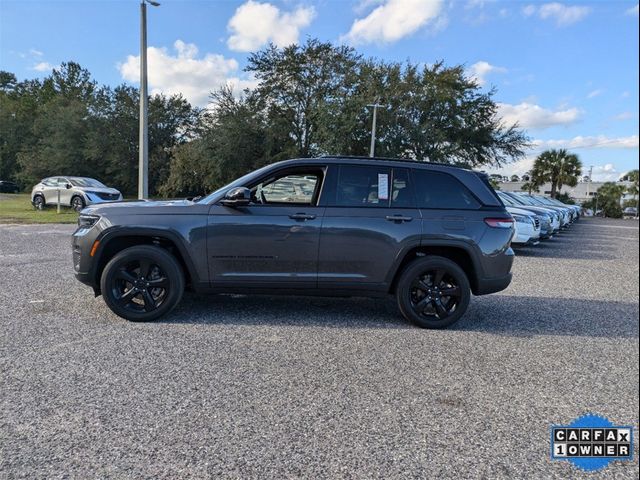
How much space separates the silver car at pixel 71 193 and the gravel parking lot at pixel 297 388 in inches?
565

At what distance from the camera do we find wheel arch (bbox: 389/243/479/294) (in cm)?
485

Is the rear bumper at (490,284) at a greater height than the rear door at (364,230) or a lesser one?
lesser

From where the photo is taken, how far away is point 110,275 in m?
4.67

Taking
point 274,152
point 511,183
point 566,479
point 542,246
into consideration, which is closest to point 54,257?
point 566,479

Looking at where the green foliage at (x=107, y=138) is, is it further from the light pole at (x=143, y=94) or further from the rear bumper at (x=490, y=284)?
the rear bumper at (x=490, y=284)

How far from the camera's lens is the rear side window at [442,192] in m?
4.91

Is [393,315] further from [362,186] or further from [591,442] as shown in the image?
[591,442]

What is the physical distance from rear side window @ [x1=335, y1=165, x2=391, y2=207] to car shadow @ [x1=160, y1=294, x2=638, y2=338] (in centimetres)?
136

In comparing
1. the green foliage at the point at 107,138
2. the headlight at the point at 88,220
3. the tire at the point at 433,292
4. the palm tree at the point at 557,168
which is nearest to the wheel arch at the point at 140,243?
the headlight at the point at 88,220

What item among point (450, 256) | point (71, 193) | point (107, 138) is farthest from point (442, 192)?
point (107, 138)

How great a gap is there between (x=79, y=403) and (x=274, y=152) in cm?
3204

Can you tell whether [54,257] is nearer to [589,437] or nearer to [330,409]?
[330,409]

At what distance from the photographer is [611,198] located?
57500mm

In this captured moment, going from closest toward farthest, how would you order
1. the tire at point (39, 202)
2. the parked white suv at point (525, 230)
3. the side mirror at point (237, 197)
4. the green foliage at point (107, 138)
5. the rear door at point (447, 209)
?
the side mirror at point (237, 197), the rear door at point (447, 209), the parked white suv at point (525, 230), the tire at point (39, 202), the green foliage at point (107, 138)
